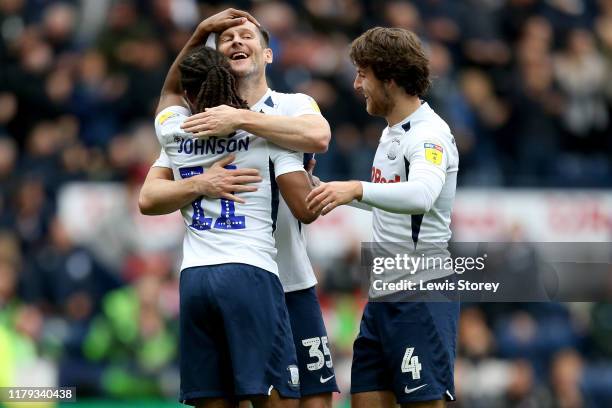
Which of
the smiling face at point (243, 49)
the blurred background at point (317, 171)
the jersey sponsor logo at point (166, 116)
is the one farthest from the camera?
the blurred background at point (317, 171)

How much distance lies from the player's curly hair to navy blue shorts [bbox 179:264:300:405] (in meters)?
0.82

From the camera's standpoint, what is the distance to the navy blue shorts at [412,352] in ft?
22.4

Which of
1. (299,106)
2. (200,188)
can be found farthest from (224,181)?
(299,106)

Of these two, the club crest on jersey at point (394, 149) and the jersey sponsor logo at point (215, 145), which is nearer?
the jersey sponsor logo at point (215, 145)

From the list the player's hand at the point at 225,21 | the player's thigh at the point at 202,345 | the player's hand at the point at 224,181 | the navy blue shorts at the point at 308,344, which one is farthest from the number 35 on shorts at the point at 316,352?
the player's hand at the point at 225,21

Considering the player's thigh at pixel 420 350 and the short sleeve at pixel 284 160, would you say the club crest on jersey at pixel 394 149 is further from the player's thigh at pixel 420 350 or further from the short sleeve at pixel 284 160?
the player's thigh at pixel 420 350

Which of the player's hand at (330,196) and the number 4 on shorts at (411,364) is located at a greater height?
the player's hand at (330,196)

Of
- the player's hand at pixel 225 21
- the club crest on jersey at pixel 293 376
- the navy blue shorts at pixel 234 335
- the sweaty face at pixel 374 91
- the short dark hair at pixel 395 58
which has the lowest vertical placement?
the club crest on jersey at pixel 293 376

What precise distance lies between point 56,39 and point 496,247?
6.20m

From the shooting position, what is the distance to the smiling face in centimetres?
691

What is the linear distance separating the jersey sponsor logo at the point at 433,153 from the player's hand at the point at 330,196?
1.63ft

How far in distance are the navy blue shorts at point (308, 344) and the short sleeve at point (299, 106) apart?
98 cm

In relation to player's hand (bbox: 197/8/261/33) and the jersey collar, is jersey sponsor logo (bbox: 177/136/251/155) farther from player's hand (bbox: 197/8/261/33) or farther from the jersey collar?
the jersey collar

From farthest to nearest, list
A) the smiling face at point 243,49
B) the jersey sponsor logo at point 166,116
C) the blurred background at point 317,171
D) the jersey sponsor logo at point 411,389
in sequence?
the blurred background at point 317,171 < the smiling face at point 243,49 < the jersey sponsor logo at point 411,389 < the jersey sponsor logo at point 166,116
